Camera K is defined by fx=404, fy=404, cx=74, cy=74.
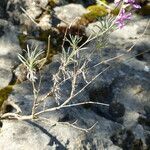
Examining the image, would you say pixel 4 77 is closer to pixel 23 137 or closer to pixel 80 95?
pixel 80 95

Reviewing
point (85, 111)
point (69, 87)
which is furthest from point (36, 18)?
point (85, 111)

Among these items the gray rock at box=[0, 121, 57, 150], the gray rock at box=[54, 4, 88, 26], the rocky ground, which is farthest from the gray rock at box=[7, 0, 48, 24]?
the gray rock at box=[0, 121, 57, 150]

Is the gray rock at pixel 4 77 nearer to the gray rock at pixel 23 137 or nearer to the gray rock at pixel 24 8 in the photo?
the gray rock at pixel 23 137

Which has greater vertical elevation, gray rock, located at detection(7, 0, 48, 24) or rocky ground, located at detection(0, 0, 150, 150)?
gray rock, located at detection(7, 0, 48, 24)

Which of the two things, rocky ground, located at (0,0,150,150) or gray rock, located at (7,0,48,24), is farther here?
gray rock, located at (7,0,48,24)

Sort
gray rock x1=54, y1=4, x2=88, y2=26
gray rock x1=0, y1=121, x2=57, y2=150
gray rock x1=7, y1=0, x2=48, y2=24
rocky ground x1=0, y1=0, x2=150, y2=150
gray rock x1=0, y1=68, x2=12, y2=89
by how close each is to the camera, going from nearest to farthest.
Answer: gray rock x1=0, y1=121, x2=57, y2=150
rocky ground x1=0, y1=0, x2=150, y2=150
gray rock x1=0, y1=68, x2=12, y2=89
gray rock x1=7, y1=0, x2=48, y2=24
gray rock x1=54, y1=4, x2=88, y2=26

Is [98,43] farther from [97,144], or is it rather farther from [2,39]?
[2,39]

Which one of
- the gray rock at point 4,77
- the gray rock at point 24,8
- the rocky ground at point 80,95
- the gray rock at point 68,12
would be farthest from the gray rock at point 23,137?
the gray rock at point 68,12

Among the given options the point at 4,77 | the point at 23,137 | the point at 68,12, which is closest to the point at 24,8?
the point at 68,12

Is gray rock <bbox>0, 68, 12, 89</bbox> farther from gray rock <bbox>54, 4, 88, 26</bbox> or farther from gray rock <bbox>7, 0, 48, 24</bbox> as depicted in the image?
gray rock <bbox>54, 4, 88, 26</bbox>
